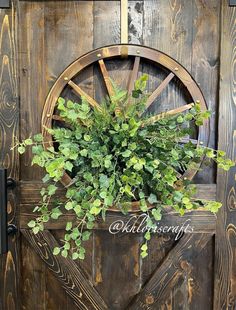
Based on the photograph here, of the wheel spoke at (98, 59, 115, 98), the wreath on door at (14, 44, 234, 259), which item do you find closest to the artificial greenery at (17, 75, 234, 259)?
the wreath on door at (14, 44, 234, 259)

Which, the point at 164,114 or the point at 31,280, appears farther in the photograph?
the point at 31,280

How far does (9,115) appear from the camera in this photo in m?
1.33

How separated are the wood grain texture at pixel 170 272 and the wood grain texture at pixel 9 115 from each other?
0.56m

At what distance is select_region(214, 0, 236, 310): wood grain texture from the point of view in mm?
1291

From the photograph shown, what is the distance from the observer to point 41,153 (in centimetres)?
104

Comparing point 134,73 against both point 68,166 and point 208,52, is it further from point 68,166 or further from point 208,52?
point 68,166

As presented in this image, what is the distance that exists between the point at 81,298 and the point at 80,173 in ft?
2.00

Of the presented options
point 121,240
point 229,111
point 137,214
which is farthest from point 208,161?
point 121,240

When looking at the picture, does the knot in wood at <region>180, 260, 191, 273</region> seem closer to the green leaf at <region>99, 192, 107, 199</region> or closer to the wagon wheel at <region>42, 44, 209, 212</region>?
the wagon wheel at <region>42, 44, 209, 212</region>

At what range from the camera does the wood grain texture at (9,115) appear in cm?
131

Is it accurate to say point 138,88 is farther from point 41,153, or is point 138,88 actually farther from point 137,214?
point 137,214

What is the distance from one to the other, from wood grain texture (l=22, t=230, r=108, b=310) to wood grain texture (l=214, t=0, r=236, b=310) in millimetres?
520

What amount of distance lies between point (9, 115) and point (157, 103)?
0.63m

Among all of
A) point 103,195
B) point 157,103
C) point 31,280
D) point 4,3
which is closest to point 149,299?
point 31,280
